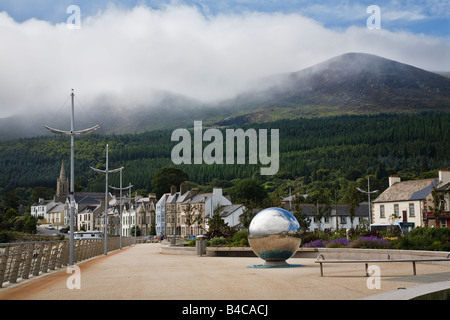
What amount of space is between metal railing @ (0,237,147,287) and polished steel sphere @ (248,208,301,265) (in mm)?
8660

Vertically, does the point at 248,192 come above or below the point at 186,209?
above

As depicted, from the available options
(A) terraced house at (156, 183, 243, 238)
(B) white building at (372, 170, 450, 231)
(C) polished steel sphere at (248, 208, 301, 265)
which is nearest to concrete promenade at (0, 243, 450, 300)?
(C) polished steel sphere at (248, 208, 301, 265)

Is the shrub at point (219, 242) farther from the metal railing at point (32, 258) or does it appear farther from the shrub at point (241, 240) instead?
the metal railing at point (32, 258)

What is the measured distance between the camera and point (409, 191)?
65.6 metres

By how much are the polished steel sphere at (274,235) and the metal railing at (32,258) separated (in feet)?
28.4

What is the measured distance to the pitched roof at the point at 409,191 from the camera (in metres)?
63.5

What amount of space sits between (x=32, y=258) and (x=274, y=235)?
9504 millimetres

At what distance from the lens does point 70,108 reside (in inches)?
1219

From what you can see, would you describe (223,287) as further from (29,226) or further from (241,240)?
(29,226)

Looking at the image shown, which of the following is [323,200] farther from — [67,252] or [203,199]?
[67,252]

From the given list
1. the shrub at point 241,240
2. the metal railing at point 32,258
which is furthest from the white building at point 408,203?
the metal railing at point 32,258

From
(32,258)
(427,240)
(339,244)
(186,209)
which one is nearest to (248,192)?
(186,209)

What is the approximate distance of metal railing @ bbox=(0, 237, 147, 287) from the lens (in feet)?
55.0

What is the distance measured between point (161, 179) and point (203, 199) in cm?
5543
